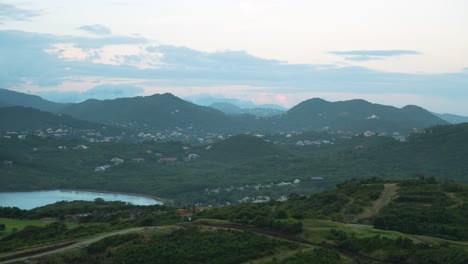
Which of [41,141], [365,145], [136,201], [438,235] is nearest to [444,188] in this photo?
[438,235]

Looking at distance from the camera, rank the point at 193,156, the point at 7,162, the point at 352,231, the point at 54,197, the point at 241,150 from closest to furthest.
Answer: the point at 352,231 → the point at 54,197 → the point at 7,162 → the point at 193,156 → the point at 241,150

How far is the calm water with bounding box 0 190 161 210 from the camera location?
94438mm

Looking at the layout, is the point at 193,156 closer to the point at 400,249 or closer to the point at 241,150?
the point at 241,150

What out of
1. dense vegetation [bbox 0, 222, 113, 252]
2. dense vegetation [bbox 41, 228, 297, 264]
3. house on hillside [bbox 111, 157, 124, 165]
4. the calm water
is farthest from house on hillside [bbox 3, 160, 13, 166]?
dense vegetation [bbox 41, 228, 297, 264]

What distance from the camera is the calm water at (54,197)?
94.4 meters

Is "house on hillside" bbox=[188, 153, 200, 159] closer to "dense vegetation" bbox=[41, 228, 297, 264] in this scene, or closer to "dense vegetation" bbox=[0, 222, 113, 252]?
"dense vegetation" bbox=[0, 222, 113, 252]

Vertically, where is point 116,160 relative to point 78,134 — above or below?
below

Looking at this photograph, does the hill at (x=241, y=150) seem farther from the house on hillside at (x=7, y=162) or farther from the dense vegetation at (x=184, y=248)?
the dense vegetation at (x=184, y=248)

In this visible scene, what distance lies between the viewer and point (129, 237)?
29328mm

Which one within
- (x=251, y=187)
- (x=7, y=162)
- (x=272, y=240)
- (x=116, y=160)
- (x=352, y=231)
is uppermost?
(x=272, y=240)

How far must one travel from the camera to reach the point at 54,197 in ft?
339

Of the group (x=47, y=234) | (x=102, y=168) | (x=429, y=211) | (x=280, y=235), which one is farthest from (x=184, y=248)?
(x=102, y=168)

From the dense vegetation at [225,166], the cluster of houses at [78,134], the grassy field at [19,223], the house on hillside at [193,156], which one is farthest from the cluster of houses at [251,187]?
the cluster of houses at [78,134]

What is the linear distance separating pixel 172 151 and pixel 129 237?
12840 cm
